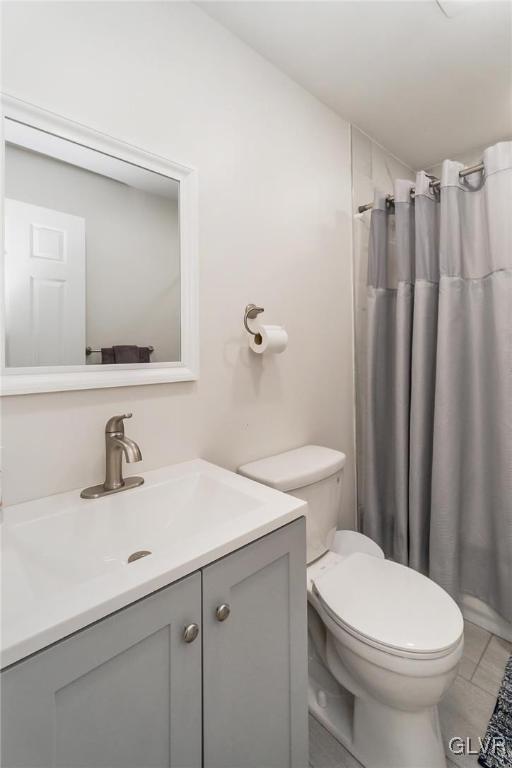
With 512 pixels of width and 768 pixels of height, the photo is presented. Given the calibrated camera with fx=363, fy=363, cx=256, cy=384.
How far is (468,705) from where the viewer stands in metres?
1.31

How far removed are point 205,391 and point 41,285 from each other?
589 millimetres

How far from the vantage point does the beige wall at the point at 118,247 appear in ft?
3.14

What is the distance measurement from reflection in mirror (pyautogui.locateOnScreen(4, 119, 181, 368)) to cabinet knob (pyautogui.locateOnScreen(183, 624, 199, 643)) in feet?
2.34

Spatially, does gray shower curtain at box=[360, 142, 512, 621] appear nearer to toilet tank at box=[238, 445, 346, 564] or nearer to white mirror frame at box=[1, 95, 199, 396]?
toilet tank at box=[238, 445, 346, 564]

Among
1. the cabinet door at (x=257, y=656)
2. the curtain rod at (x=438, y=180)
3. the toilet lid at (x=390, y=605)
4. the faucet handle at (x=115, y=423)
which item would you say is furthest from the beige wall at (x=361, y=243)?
the faucet handle at (x=115, y=423)

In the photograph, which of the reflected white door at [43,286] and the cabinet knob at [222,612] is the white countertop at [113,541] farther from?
the reflected white door at [43,286]

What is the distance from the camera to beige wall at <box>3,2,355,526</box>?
0.96 m

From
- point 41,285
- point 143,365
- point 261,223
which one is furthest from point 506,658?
point 41,285

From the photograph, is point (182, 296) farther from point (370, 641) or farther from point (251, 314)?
point (370, 641)

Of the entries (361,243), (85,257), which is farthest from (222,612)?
(361,243)

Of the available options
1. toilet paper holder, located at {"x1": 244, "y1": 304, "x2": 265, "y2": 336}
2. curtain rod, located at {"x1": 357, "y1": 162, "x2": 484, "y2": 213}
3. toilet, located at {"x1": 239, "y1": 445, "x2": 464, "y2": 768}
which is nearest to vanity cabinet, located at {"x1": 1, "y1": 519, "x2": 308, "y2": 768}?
toilet, located at {"x1": 239, "y1": 445, "x2": 464, "y2": 768}

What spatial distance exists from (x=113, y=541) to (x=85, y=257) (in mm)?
Answer: 777

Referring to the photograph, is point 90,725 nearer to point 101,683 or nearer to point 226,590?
point 101,683

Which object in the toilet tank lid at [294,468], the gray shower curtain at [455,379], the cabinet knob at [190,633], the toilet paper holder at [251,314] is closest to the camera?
the cabinet knob at [190,633]
